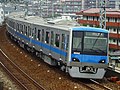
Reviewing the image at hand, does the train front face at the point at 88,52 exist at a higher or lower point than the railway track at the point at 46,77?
higher

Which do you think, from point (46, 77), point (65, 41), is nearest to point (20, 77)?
point (46, 77)

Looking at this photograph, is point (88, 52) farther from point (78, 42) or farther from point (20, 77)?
point (20, 77)

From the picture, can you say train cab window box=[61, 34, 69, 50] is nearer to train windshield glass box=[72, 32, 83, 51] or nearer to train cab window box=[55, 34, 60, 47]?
train windshield glass box=[72, 32, 83, 51]

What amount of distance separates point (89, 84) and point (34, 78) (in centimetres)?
249

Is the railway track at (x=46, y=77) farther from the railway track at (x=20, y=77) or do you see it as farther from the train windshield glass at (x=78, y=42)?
the train windshield glass at (x=78, y=42)

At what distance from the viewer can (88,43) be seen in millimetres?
12703

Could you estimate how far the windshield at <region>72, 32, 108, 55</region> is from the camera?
12664 millimetres

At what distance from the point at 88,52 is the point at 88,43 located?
343mm

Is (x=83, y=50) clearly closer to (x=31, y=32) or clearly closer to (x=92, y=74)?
(x=92, y=74)

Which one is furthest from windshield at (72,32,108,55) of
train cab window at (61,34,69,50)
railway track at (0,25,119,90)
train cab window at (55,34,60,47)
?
train cab window at (55,34,60,47)

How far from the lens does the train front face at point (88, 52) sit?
497 inches

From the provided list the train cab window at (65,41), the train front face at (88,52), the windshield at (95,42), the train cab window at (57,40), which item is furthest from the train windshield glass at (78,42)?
the train cab window at (57,40)

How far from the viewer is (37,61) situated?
1902cm

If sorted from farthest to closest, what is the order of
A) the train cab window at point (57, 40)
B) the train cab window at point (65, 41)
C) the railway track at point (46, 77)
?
the train cab window at point (57, 40) < the train cab window at point (65, 41) < the railway track at point (46, 77)
